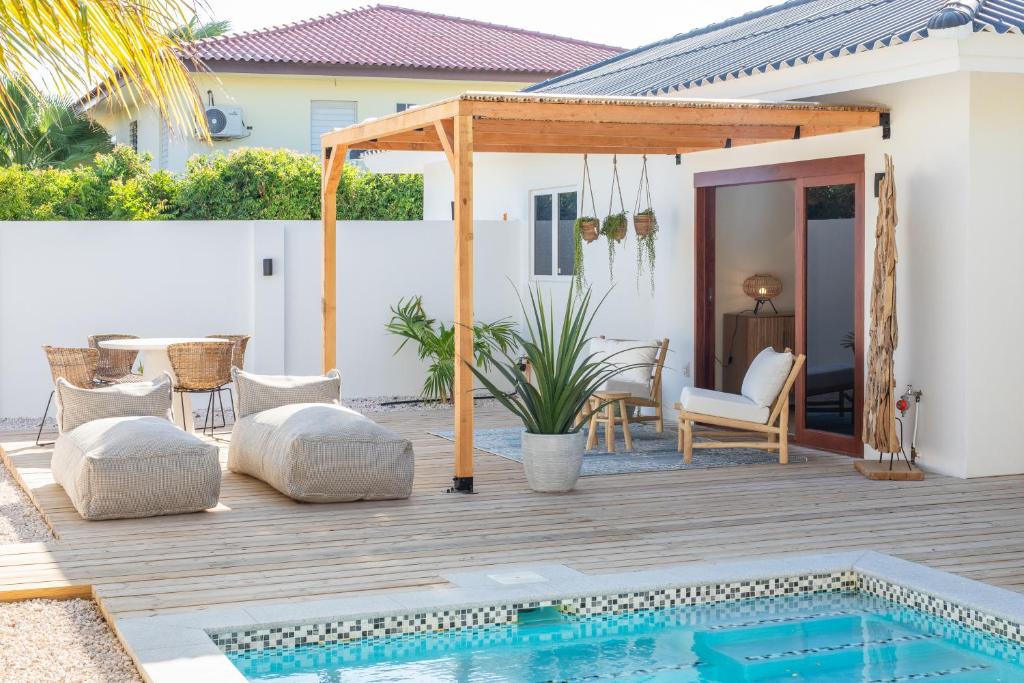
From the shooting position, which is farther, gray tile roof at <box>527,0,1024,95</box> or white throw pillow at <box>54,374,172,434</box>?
white throw pillow at <box>54,374,172,434</box>

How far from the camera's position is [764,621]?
597 centimetres

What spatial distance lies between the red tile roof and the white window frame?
30.4ft

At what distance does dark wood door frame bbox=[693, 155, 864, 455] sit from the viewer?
983cm

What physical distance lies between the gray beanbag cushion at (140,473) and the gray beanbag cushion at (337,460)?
46 centimetres

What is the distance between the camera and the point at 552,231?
14086 millimetres

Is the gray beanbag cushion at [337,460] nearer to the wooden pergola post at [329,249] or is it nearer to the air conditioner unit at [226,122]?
the wooden pergola post at [329,249]

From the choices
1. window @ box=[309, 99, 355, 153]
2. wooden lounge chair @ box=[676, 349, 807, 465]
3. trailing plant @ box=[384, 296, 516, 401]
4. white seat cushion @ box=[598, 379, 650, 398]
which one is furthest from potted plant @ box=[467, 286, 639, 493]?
window @ box=[309, 99, 355, 153]

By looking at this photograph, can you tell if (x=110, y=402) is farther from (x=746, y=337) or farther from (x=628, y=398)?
(x=746, y=337)

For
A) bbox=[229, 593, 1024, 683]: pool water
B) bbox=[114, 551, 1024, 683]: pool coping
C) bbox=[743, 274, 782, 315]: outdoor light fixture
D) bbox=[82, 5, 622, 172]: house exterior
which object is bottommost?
bbox=[229, 593, 1024, 683]: pool water

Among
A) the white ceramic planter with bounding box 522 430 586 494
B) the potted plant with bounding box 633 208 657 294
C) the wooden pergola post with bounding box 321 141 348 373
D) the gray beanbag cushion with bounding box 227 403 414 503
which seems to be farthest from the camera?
the potted plant with bounding box 633 208 657 294

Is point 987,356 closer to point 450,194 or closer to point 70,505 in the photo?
point 70,505

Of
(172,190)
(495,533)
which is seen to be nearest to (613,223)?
(495,533)

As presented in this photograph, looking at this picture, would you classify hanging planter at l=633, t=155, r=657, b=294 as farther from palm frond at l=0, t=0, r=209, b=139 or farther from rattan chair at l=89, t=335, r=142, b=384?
palm frond at l=0, t=0, r=209, b=139

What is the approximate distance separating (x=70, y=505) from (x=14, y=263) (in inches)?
201
